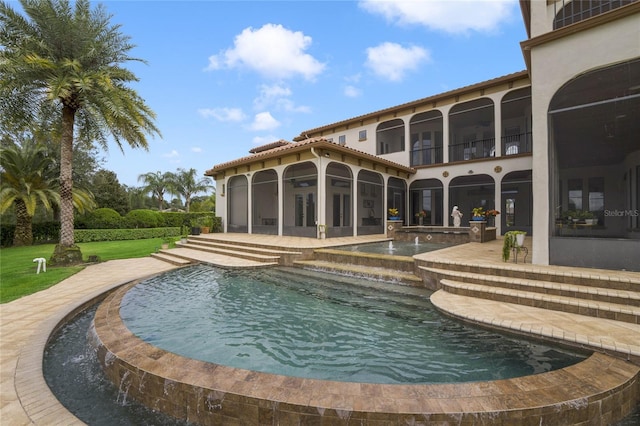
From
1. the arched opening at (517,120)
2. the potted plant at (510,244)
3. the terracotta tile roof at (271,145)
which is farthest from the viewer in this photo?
the terracotta tile roof at (271,145)

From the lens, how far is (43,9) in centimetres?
940

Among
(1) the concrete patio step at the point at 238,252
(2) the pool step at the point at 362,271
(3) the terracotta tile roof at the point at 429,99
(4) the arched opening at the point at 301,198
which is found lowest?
(2) the pool step at the point at 362,271

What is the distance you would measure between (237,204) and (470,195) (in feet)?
50.9

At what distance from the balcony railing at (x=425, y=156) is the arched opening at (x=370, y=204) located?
3.31 metres

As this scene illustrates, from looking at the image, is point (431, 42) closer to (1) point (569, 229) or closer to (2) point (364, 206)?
(2) point (364, 206)

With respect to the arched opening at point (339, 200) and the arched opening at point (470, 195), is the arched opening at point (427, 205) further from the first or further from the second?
the arched opening at point (339, 200)

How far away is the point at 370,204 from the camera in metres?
17.8

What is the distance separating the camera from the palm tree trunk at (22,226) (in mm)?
17031

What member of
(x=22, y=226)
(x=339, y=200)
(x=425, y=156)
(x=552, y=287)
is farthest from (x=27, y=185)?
(x=552, y=287)

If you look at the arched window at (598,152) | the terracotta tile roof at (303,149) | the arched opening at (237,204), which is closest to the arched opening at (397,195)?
the terracotta tile roof at (303,149)

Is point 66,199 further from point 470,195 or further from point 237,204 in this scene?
point 470,195

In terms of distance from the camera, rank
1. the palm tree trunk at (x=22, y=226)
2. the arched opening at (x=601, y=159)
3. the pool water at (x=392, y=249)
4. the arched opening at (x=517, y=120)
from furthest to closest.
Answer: the palm tree trunk at (x=22, y=226)
the arched opening at (x=517, y=120)
the pool water at (x=392, y=249)
the arched opening at (x=601, y=159)

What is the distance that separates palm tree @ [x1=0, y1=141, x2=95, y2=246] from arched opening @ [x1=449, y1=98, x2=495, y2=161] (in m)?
22.5

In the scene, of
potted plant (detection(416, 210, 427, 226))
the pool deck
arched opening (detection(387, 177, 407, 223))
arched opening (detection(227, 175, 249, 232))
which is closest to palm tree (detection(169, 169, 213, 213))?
arched opening (detection(227, 175, 249, 232))
